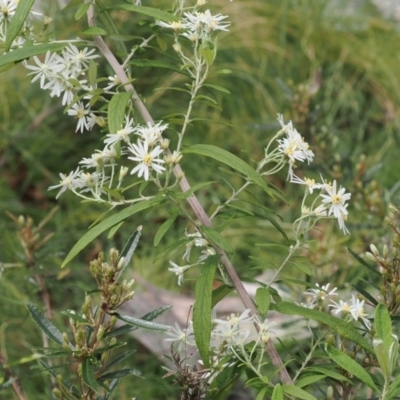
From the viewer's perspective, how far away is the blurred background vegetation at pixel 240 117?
2359 millimetres

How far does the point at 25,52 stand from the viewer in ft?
2.84

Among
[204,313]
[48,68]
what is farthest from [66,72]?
[204,313]

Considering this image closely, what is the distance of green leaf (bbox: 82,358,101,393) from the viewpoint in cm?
80

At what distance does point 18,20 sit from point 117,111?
15 centimetres

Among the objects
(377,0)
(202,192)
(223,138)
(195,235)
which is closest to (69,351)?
(195,235)

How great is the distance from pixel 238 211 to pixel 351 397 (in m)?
0.27

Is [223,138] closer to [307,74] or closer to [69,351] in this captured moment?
[307,74]

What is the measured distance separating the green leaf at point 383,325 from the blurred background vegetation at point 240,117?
118 cm

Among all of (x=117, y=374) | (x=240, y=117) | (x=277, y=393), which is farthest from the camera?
(x=240, y=117)

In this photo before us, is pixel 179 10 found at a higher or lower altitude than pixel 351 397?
higher

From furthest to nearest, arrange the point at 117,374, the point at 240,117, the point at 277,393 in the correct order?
the point at 240,117
the point at 117,374
the point at 277,393

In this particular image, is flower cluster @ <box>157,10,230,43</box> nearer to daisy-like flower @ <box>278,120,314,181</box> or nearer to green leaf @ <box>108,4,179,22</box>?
green leaf @ <box>108,4,179,22</box>

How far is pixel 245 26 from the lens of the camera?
3281 millimetres

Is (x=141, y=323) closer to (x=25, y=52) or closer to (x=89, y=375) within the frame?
(x=89, y=375)
